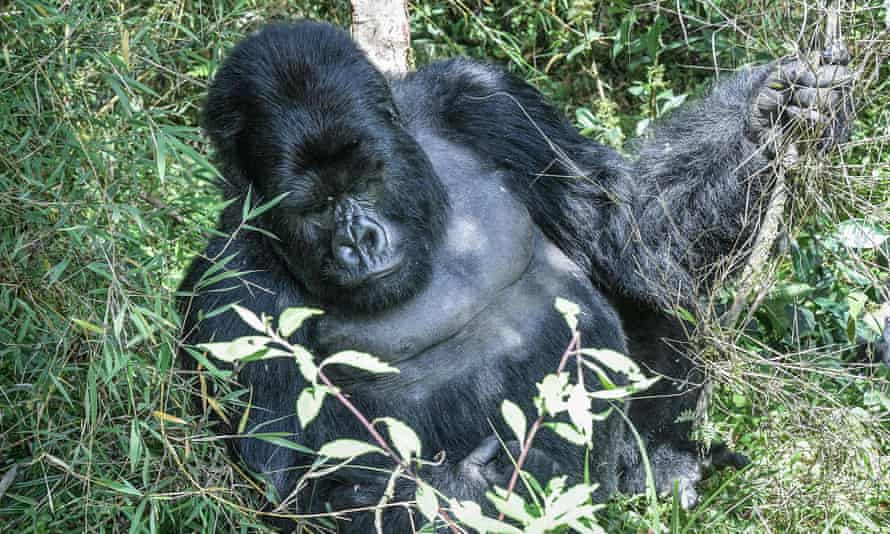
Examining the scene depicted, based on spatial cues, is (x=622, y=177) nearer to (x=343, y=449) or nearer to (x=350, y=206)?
(x=350, y=206)

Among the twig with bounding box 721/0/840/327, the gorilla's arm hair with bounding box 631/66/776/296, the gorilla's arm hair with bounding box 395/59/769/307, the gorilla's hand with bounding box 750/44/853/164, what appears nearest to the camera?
the gorilla's hand with bounding box 750/44/853/164

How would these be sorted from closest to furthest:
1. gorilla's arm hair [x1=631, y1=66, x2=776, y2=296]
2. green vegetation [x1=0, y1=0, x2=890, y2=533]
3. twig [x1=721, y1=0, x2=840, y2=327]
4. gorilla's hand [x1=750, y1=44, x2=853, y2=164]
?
green vegetation [x1=0, y1=0, x2=890, y2=533]
gorilla's hand [x1=750, y1=44, x2=853, y2=164]
twig [x1=721, y1=0, x2=840, y2=327]
gorilla's arm hair [x1=631, y1=66, x2=776, y2=296]

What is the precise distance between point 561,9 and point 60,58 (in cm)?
311

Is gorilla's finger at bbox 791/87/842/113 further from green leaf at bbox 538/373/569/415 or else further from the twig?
green leaf at bbox 538/373/569/415

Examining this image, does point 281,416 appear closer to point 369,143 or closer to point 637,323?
point 369,143

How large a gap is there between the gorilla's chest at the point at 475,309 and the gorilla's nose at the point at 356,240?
0.36 meters

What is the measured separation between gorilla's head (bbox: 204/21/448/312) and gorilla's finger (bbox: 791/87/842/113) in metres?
1.19

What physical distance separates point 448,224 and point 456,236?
0.05 meters

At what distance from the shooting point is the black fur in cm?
311

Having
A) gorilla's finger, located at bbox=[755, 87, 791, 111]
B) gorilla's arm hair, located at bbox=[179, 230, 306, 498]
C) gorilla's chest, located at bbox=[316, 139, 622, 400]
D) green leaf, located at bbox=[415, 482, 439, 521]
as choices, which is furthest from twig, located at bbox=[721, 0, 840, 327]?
green leaf, located at bbox=[415, 482, 439, 521]

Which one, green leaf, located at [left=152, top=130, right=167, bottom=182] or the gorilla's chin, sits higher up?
green leaf, located at [left=152, top=130, right=167, bottom=182]

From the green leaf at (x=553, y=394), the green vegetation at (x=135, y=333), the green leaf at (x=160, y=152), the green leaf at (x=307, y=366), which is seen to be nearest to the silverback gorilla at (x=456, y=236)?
the green vegetation at (x=135, y=333)

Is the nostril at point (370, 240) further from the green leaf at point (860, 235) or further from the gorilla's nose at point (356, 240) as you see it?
the green leaf at point (860, 235)

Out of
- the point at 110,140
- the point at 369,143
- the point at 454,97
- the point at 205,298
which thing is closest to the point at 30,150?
the point at 110,140
